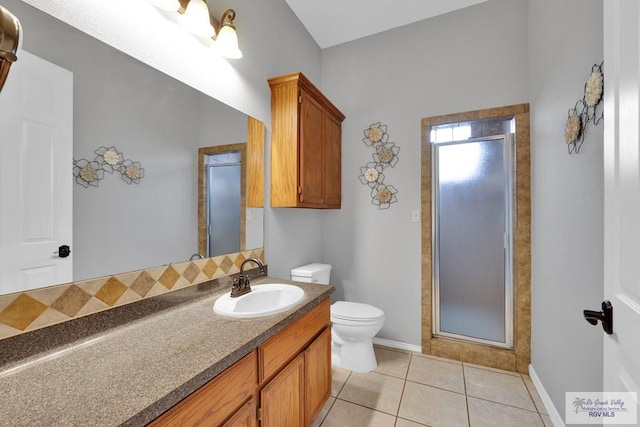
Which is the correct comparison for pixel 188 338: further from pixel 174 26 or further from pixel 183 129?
pixel 174 26

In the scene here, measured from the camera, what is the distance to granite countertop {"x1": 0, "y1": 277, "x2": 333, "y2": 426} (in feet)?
1.91

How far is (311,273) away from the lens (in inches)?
86.3

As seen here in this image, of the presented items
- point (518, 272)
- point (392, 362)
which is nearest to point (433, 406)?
point (392, 362)

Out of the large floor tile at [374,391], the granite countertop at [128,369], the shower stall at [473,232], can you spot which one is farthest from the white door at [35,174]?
the shower stall at [473,232]

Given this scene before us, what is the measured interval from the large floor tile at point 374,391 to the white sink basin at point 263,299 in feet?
2.88

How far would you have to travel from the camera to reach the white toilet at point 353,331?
1.99m

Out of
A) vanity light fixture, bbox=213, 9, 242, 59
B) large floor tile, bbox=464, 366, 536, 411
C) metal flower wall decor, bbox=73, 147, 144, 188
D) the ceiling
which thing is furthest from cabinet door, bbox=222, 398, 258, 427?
the ceiling

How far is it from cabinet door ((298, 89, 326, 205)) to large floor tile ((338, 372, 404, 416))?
4.48 feet

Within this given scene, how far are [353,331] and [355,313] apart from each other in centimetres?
13

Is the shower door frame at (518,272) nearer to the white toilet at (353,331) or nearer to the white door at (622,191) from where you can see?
the white toilet at (353,331)

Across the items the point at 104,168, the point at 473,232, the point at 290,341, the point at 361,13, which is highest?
the point at 361,13

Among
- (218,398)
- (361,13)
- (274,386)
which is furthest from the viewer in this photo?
(361,13)

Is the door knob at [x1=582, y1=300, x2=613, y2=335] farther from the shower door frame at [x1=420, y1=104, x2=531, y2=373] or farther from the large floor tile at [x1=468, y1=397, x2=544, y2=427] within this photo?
the shower door frame at [x1=420, y1=104, x2=531, y2=373]

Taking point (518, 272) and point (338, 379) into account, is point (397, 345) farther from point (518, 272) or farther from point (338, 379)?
point (518, 272)
